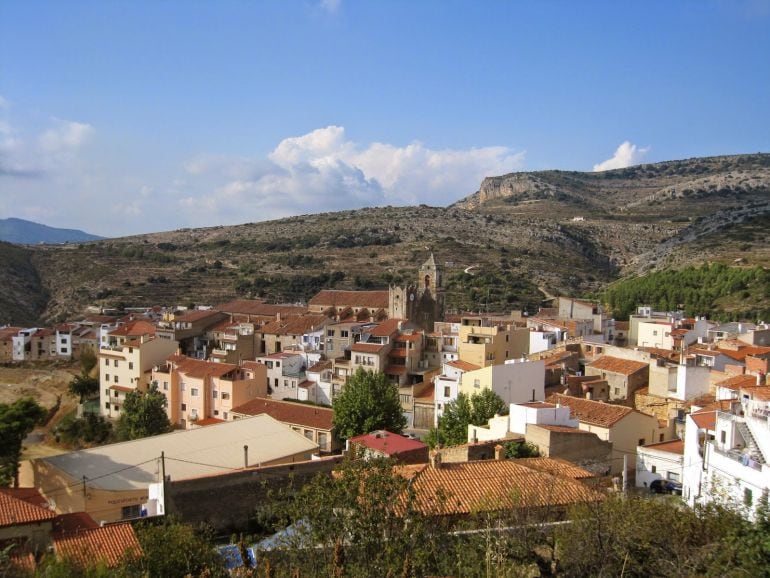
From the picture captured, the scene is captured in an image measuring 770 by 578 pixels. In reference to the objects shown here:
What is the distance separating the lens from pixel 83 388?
4847cm

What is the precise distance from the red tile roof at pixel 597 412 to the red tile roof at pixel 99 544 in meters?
17.9

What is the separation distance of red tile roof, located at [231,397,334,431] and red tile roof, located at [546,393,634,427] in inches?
498

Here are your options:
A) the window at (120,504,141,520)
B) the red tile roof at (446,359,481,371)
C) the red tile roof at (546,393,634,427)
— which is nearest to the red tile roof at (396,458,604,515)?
the red tile roof at (546,393,634,427)

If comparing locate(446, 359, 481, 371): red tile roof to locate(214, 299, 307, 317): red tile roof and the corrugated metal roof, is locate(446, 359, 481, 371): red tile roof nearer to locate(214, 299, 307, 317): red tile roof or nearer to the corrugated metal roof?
the corrugated metal roof

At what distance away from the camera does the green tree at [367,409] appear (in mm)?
33531

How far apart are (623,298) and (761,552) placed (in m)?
57.9

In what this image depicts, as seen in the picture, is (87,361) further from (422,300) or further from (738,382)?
(738,382)

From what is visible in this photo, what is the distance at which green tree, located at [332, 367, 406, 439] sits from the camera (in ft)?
110

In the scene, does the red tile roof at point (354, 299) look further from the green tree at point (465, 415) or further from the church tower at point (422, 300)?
the green tree at point (465, 415)

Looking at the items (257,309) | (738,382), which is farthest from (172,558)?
(257,309)

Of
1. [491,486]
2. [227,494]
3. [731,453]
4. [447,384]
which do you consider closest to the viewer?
[491,486]

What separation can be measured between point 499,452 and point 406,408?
18.0 m

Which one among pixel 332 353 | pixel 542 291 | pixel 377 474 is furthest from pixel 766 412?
pixel 542 291

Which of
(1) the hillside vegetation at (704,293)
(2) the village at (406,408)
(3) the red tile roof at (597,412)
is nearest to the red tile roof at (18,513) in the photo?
(2) the village at (406,408)
